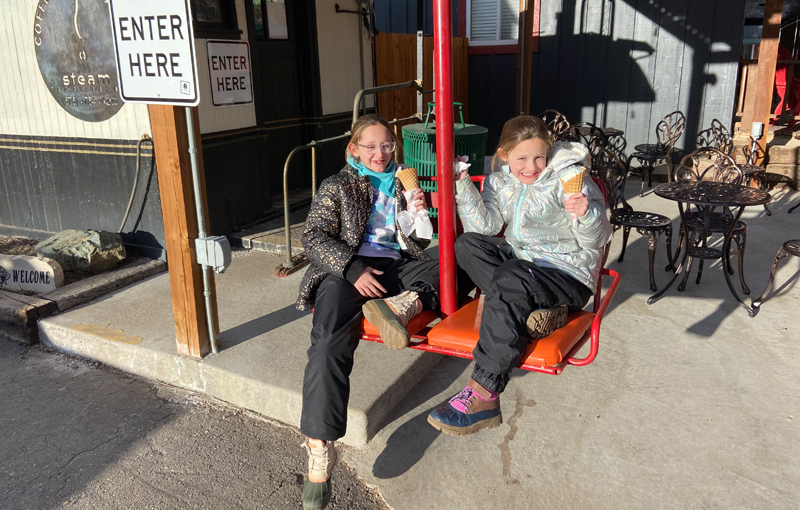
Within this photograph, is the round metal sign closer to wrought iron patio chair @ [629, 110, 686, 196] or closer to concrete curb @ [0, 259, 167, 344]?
concrete curb @ [0, 259, 167, 344]

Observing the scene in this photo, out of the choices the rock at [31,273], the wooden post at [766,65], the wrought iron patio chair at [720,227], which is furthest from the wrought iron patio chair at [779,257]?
the rock at [31,273]

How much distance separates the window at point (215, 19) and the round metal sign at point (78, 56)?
696 millimetres

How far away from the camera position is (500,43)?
10.2 meters

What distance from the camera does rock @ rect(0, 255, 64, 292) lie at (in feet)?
14.3

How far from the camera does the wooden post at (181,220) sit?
3.07 meters

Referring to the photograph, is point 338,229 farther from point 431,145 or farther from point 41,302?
point 431,145

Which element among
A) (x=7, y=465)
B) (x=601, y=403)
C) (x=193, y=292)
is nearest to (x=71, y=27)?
(x=193, y=292)

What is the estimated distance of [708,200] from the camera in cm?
427

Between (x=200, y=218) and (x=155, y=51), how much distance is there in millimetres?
858

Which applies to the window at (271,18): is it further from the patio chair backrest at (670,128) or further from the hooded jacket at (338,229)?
the patio chair backrest at (670,128)

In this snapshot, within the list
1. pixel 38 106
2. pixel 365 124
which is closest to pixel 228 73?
pixel 365 124

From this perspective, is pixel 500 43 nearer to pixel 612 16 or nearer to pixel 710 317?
pixel 612 16

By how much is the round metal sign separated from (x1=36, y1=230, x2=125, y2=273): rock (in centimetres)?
104

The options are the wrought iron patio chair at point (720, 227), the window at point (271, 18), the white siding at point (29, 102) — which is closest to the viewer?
the wrought iron patio chair at point (720, 227)
